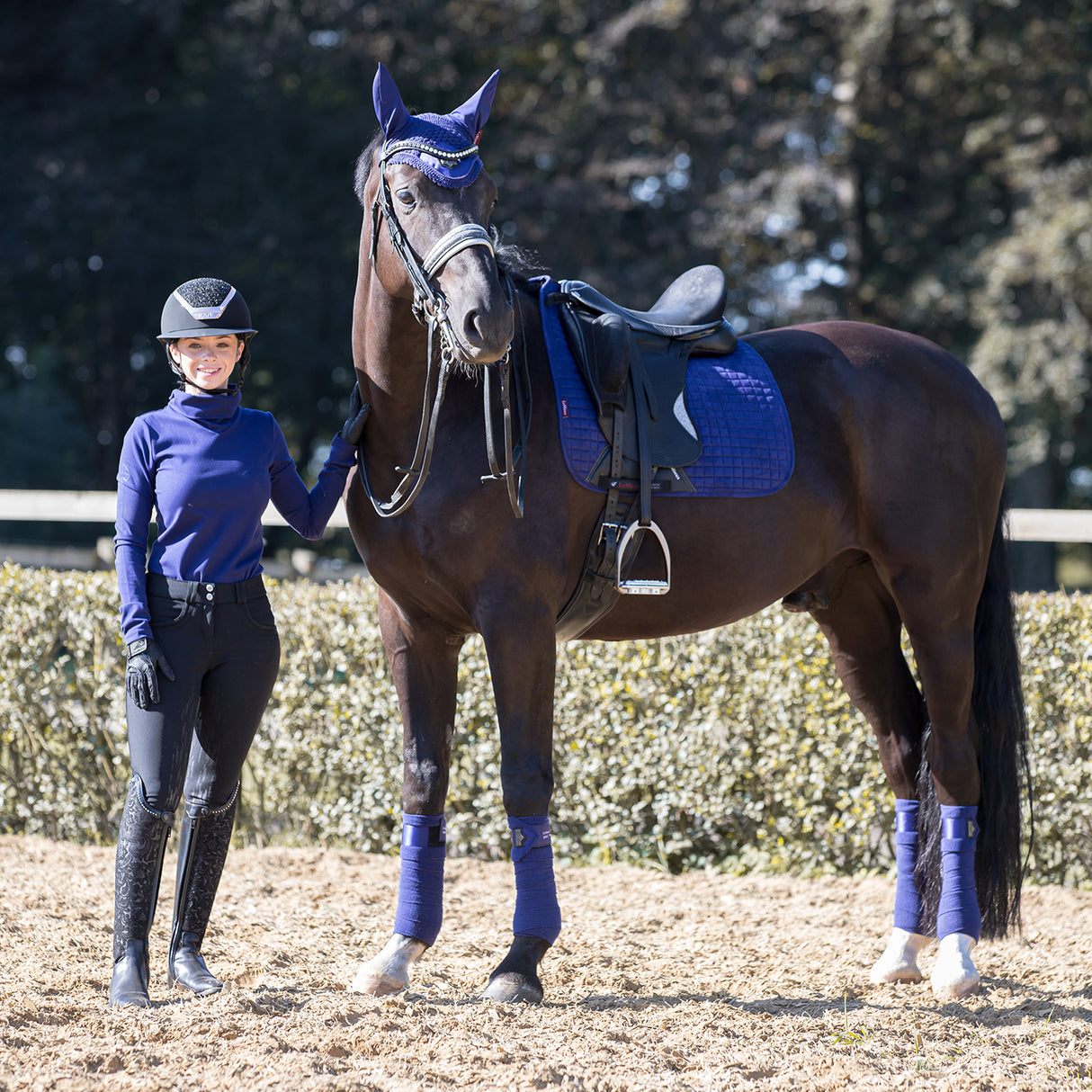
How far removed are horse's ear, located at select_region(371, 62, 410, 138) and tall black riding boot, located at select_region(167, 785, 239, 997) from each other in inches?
72.9

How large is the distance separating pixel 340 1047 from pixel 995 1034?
5.63ft

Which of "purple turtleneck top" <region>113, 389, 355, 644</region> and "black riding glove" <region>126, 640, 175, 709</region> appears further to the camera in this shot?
"purple turtleneck top" <region>113, 389, 355, 644</region>

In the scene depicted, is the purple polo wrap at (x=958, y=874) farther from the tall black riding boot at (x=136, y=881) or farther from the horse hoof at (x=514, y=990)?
the tall black riding boot at (x=136, y=881)

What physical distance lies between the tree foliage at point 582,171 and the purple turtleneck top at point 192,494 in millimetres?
11860

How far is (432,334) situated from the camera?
10.0 feet

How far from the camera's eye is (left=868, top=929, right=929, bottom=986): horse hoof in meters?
3.70

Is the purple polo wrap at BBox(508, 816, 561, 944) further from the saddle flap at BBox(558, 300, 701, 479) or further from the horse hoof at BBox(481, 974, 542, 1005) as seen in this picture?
the saddle flap at BBox(558, 300, 701, 479)

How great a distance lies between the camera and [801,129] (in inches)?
611

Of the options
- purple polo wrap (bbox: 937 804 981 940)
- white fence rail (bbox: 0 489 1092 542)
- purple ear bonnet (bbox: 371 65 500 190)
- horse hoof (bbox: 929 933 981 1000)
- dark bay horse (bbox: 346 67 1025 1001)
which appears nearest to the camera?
purple ear bonnet (bbox: 371 65 500 190)

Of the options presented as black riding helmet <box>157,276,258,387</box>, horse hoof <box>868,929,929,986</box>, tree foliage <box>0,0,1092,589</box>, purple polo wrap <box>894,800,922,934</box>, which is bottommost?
horse hoof <box>868,929,929,986</box>

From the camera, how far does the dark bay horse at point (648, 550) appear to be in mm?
3094

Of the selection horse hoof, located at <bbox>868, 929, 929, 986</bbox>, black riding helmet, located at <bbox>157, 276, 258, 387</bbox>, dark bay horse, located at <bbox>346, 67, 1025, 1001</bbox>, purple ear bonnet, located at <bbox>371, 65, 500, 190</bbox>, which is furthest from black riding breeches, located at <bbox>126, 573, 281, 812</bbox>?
horse hoof, located at <bbox>868, 929, 929, 986</bbox>

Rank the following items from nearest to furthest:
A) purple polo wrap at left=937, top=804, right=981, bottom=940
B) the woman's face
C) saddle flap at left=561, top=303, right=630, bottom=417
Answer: the woman's face < saddle flap at left=561, top=303, right=630, bottom=417 < purple polo wrap at left=937, top=804, right=981, bottom=940

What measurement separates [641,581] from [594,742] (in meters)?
2.16
